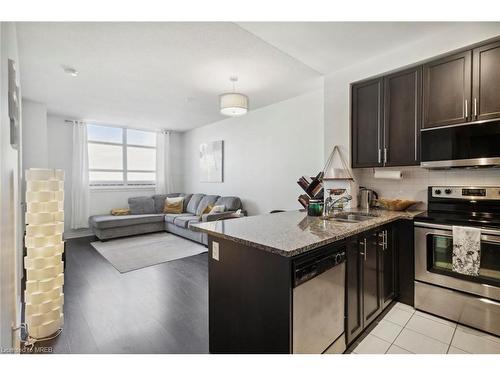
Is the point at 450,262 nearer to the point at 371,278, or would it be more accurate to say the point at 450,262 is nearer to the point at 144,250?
the point at 371,278

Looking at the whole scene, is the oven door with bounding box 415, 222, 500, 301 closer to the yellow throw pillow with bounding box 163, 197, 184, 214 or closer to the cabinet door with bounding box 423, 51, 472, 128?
the cabinet door with bounding box 423, 51, 472, 128

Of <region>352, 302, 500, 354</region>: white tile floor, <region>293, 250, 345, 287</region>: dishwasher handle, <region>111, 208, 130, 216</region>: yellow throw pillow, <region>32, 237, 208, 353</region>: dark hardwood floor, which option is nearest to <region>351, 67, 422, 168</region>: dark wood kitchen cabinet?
<region>352, 302, 500, 354</region>: white tile floor

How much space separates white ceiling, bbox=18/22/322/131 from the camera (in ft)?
7.46

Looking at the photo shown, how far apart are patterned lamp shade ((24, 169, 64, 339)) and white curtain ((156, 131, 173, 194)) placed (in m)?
4.68

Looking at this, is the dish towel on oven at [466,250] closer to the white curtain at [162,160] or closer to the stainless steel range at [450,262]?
the stainless steel range at [450,262]

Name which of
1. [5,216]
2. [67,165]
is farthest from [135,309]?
[67,165]

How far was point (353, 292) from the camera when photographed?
172 centimetres

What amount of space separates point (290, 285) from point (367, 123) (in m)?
2.34

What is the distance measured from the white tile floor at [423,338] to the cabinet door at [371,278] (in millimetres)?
134

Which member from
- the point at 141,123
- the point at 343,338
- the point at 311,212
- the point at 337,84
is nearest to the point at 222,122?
the point at 141,123

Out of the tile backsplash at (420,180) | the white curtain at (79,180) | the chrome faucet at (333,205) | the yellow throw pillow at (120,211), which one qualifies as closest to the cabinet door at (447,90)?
the tile backsplash at (420,180)

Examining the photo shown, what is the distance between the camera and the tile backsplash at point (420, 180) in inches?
91.8
